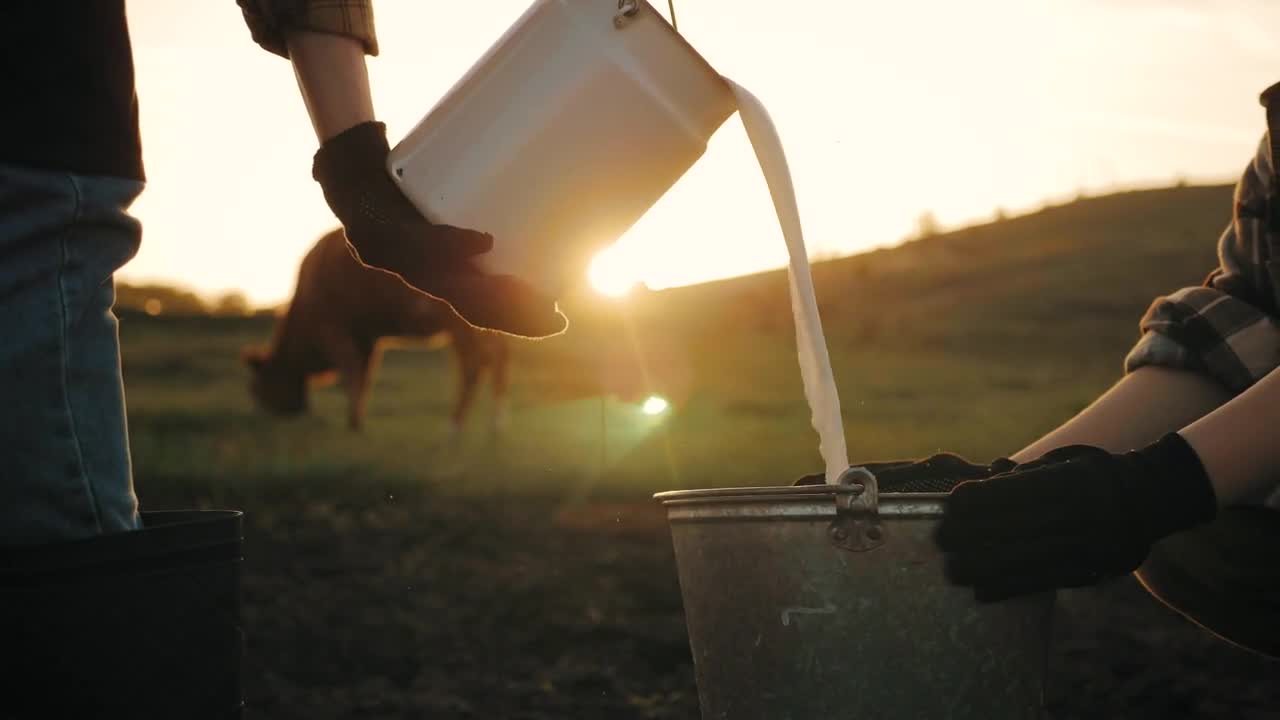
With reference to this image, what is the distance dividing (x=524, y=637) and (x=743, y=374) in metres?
A: 13.4

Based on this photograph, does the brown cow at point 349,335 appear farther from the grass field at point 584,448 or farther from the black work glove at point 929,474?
the black work glove at point 929,474

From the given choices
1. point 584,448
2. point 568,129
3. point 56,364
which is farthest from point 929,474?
point 584,448

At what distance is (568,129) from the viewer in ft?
5.47

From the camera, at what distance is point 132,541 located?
1174mm

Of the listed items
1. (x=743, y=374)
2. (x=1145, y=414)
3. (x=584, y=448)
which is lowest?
(x=1145, y=414)

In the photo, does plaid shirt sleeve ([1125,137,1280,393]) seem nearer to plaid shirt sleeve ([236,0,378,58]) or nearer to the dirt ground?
the dirt ground

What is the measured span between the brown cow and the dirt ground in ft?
19.5

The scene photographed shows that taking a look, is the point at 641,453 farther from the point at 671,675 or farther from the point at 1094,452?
the point at 1094,452

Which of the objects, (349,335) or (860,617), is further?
(349,335)

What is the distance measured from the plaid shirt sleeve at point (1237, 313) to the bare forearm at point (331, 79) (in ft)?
4.26

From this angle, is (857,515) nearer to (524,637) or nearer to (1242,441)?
(1242,441)

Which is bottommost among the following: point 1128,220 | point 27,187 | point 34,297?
point 34,297

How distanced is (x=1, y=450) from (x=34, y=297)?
150 millimetres

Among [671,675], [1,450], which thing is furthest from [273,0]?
[671,675]
